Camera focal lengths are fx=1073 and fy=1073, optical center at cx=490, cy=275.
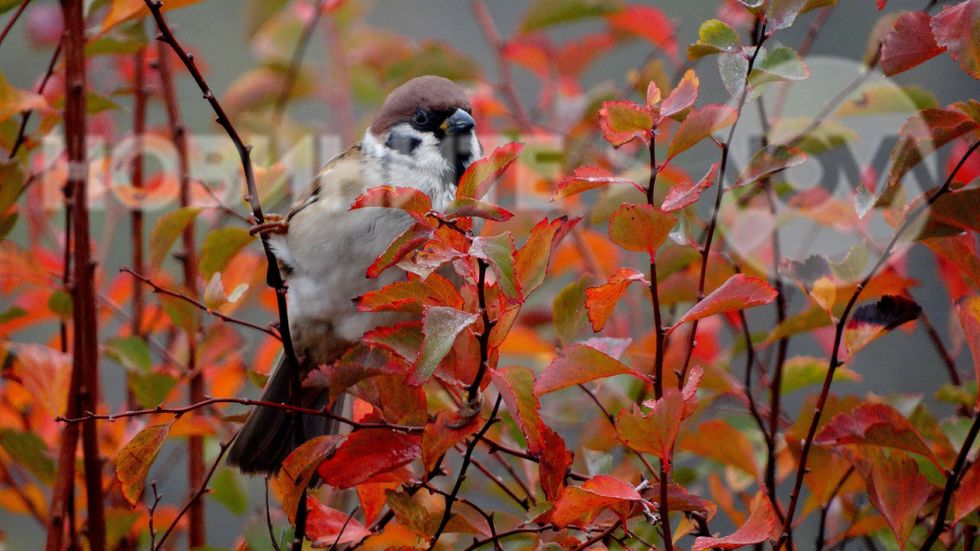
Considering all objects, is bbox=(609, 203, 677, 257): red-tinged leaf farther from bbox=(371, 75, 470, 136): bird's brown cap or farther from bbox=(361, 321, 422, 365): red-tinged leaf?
bbox=(371, 75, 470, 136): bird's brown cap

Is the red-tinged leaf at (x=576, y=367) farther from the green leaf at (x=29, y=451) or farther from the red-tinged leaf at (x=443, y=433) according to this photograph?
the green leaf at (x=29, y=451)

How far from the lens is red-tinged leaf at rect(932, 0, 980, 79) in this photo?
0.73m

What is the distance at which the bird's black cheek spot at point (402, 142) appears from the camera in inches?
58.2

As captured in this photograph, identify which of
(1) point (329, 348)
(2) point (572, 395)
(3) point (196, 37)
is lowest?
(2) point (572, 395)

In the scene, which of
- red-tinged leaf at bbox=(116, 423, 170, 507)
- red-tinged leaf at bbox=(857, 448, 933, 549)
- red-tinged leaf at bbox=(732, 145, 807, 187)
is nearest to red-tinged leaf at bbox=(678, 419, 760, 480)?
red-tinged leaf at bbox=(857, 448, 933, 549)

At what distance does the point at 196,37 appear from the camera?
341 centimetres

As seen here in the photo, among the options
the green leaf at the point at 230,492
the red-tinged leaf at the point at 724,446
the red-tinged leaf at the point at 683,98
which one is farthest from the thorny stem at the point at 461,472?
the green leaf at the point at 230,492

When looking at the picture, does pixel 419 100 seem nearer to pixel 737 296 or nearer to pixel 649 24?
pixel 649 24

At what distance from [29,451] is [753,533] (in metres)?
0.71

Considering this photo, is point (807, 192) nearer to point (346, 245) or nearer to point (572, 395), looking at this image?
point (572, 395)

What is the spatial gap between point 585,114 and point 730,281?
0.88m

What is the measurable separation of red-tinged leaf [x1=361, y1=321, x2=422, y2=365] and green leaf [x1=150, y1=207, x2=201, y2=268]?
1.26 feet

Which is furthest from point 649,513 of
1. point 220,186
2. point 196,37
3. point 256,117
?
point 196,37

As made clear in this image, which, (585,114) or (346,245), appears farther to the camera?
(585,114)
